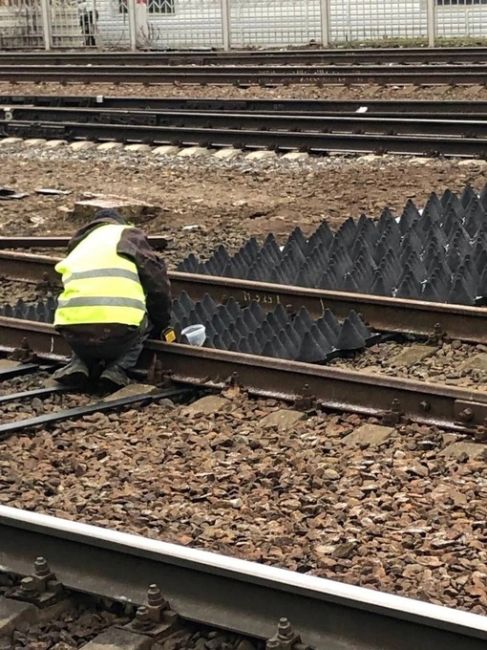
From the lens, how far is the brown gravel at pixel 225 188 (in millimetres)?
11602

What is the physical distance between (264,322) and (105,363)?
38.5 inches

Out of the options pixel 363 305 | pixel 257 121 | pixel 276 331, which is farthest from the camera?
pixel 257 121

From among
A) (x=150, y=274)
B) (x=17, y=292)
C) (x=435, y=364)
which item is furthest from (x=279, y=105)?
(x=435, y=364)

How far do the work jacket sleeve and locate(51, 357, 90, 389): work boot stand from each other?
1.62 ft

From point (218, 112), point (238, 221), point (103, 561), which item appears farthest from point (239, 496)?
point (218, 112)

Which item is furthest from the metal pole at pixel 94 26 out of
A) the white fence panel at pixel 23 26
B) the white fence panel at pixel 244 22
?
the white fence panel at pixel 23 26

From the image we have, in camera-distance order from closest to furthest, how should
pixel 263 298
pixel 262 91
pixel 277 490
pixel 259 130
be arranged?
pixel 277 490 < pixel 263 298 < pixel 259 130 < pixel 262 91

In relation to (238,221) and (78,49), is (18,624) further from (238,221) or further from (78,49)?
(78,49)

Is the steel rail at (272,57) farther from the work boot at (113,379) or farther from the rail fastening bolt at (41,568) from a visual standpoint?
the rail fastening bolt at (41,568)

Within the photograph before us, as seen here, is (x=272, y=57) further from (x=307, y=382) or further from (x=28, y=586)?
(x=28, y=586)

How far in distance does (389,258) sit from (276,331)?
1.45 meters

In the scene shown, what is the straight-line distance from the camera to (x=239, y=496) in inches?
220

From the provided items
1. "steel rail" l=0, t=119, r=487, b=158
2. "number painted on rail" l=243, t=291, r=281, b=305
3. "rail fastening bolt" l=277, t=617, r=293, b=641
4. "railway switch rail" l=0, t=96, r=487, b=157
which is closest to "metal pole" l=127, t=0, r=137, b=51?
"railway switch rail" l=0, t=96, r=487, b=157

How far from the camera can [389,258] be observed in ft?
28.9
